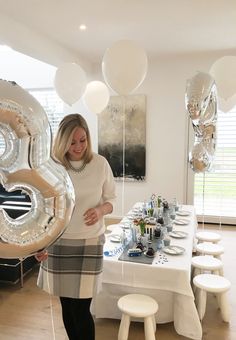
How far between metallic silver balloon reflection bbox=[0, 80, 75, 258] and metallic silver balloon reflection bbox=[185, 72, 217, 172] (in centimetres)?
163

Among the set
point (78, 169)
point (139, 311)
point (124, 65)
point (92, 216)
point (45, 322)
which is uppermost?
point (124, 65)

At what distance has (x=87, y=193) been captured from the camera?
1591mm

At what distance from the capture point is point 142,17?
307 cm

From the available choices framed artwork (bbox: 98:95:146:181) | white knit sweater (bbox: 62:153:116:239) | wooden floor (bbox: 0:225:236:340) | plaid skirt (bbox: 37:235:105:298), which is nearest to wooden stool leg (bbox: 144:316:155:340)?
wooden floor (bbox: 0:225:236:340)

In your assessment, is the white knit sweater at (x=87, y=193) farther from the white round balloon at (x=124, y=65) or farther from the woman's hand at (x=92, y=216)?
the white round balloon at (x=124, y=65)

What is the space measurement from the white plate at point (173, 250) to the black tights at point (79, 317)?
824 millimetres

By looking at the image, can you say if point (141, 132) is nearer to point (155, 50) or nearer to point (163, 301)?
point (155, 50)

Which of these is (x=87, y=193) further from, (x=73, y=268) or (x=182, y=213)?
(x=182, y=213)

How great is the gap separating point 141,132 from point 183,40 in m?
1.64

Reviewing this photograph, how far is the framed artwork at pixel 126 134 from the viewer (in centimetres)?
513

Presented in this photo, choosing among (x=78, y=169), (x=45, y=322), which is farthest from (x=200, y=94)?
(x=45, y=322)

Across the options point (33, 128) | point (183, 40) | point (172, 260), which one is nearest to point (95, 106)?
point (183, 40)

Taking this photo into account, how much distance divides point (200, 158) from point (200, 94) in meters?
0.55

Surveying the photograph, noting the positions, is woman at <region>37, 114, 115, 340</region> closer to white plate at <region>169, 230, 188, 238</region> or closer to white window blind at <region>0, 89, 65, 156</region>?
white plate at <region>169, 230, 188, 238</region>
